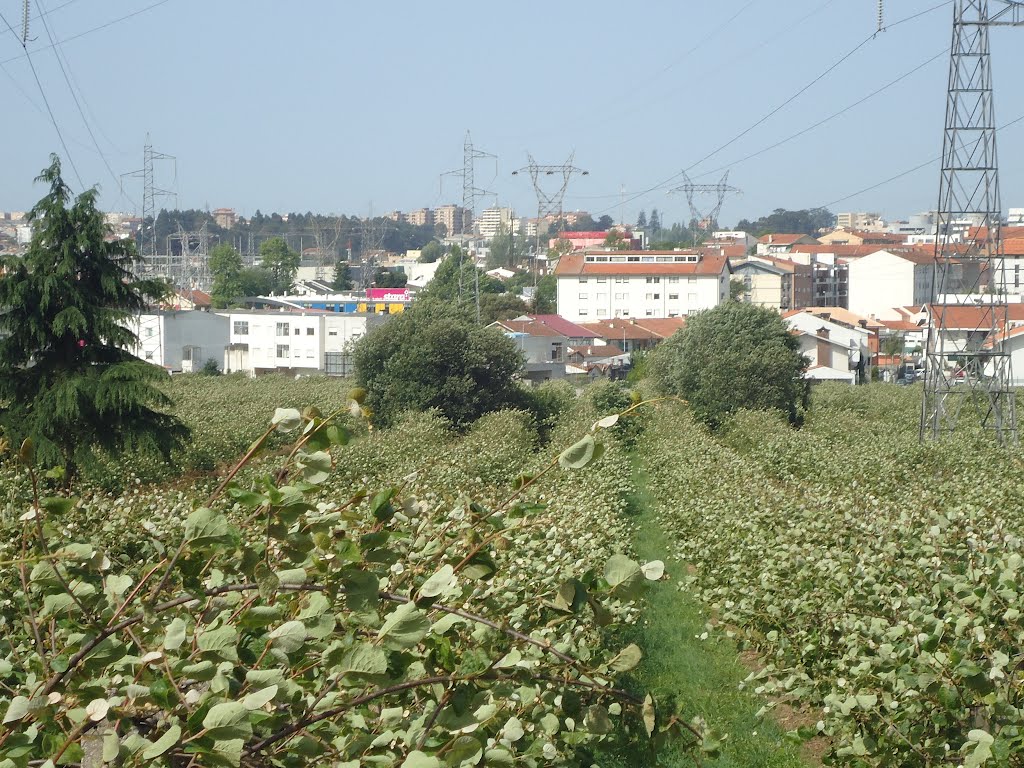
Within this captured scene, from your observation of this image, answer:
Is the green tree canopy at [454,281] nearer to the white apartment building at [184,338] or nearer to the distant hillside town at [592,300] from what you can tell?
the distant hillside town at [592,300]

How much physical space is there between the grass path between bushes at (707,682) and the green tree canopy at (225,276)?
81.5 meters

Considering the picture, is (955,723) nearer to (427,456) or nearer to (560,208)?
(427,456)

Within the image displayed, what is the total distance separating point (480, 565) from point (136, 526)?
548cm

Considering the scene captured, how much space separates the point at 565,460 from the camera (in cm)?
243

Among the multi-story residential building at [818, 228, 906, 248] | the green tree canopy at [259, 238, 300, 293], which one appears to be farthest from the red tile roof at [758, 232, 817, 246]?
the green tree canopy at [259, 238, 300, 293]

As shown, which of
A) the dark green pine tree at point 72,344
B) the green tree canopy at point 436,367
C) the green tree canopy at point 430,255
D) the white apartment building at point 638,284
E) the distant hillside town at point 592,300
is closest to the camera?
the dark green pine tree at point 72,344

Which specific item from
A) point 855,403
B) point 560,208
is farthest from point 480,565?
point 560,208

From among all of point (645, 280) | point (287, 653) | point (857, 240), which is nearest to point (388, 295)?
point (645, 280)

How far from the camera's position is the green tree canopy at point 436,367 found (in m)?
32.4

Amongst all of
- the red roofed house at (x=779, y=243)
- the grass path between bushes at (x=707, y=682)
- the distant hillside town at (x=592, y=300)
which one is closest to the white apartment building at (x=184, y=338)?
the distant hillside town at (x=592, y=300)

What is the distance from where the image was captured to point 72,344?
16.8m

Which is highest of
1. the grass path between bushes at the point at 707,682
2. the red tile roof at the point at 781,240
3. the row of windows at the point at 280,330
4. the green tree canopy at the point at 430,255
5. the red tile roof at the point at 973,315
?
the red tile roof at the point at 781,240

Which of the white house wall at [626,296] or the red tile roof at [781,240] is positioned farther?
the red tile roof at [781,240]

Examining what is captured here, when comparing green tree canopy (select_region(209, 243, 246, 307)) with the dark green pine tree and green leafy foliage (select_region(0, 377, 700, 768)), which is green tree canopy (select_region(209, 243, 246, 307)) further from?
green leafy foliage (select_region(0, 377, 700, 768))
